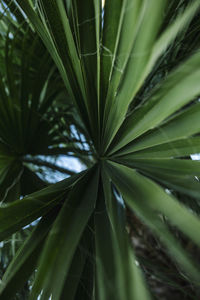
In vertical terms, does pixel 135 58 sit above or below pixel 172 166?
above

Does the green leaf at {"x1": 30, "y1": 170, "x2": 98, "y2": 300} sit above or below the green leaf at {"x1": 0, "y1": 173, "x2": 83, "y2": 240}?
below

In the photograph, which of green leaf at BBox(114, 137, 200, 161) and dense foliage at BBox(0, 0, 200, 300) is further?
green leaf at BBox(114, 137, 200, 161)

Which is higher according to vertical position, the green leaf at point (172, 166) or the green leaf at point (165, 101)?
the green leaf at point (165, 101)

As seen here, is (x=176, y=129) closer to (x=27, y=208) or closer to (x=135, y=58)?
(x=135, y=58)

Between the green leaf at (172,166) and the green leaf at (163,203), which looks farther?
the green leaf at (172,166)

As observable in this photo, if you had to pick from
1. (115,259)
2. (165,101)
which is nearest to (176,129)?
(165,101)

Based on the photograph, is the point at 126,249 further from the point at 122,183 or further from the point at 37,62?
the point at 37,62

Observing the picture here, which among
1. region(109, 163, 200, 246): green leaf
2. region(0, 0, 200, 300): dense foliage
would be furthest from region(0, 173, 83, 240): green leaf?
region(109, 163, 200, 246): green leaf

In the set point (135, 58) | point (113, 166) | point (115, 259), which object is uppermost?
point (135, 58)

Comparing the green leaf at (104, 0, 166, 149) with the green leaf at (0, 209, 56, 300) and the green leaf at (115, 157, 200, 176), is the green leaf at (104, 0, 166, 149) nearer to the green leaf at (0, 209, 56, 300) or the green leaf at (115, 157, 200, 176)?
the green leaf at (115, 157, 200, 176)

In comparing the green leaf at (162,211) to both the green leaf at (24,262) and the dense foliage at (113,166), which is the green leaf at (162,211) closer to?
the dense foliage at (113,166)

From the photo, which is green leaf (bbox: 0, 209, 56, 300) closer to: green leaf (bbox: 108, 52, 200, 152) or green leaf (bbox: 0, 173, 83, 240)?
green leaf (bbox: 0, 173, 83, 240)

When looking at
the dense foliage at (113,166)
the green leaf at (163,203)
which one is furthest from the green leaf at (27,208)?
the green leaf at (163,203)

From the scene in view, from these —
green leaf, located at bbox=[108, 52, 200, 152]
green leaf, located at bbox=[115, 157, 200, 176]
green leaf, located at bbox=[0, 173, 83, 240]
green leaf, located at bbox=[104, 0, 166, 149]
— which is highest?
green leaf, located at bbox=[104, 0, 166, 149]
